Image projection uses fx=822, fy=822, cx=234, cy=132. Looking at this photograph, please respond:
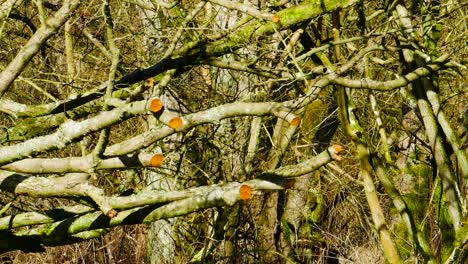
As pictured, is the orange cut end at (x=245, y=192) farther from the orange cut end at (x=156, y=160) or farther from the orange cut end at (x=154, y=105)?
the orange cut end at (x=154, y=105)

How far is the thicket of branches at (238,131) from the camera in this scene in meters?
4.32

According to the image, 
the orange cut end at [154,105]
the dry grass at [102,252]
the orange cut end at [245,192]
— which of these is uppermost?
the dry grass at [102,252]

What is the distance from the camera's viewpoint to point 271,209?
8.27 meters

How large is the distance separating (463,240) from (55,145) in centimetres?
330

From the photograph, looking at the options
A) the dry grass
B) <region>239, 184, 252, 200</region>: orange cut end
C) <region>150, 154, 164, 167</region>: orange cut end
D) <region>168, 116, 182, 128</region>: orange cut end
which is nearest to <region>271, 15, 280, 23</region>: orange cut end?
<region>239, 184, 252, 200</region>: orange cut end

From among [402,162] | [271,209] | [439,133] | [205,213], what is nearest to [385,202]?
[402,162]

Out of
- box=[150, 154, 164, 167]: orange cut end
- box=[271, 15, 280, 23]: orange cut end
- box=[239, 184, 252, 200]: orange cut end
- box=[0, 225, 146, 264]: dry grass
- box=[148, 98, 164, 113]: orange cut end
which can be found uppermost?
box=[271, 15, 280, 23]: orange cut end

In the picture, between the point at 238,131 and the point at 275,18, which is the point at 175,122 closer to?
the point at 275,18

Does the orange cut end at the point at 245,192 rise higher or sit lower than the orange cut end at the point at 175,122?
lower

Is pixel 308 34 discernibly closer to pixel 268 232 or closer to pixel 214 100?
pixel 214 100

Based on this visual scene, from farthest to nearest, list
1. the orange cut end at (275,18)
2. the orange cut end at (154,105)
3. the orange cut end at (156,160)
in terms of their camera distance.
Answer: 1. the orange cut end at (275,18)
2. the orange cut end at (156,160)
3. the orange cut end at (154,105)

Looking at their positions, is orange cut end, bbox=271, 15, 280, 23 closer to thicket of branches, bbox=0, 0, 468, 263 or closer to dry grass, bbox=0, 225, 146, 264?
thicket of branches, bbox=0, 0, 468, 263

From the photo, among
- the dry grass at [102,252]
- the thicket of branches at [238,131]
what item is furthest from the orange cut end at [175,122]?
the dry grass at [102,252]

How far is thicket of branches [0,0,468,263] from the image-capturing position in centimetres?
432
